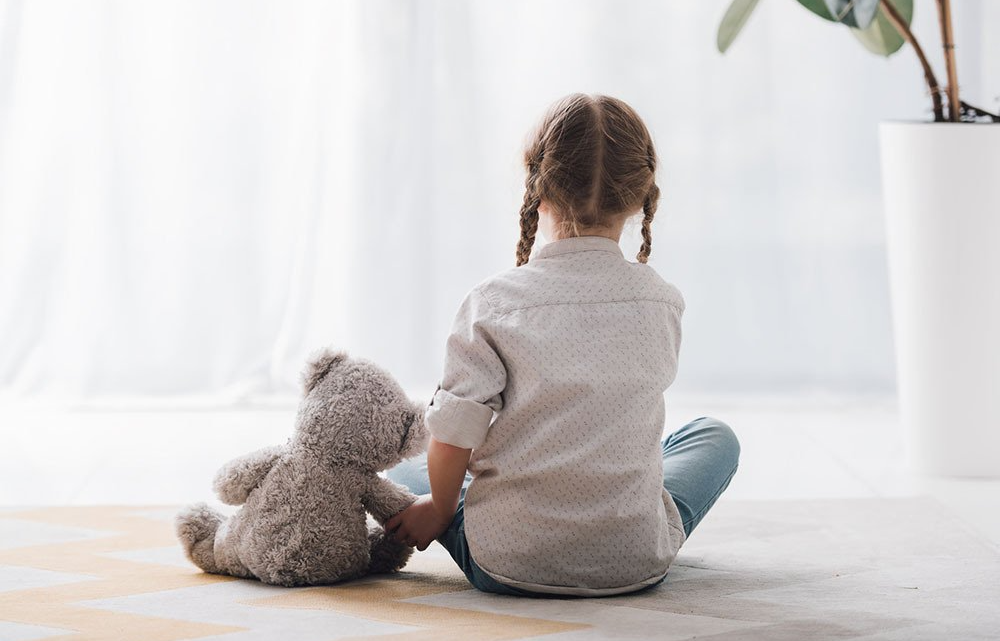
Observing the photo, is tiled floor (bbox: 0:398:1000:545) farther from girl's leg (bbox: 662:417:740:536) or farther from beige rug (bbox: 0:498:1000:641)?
girl's leg (bbox: 662:417:740:536)

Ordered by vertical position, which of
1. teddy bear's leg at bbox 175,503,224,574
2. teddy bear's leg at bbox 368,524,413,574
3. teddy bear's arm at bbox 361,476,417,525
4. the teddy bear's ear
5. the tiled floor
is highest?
the teddy bear's ear

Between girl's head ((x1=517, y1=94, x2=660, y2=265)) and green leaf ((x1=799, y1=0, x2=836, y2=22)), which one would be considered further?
green leaf ((x1=799, y1=0, x2=836, y2=22))

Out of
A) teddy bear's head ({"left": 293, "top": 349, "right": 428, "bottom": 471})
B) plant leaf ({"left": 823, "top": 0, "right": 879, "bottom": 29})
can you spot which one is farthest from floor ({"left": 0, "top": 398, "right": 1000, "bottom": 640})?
plant leaf ({"left": 823, "top": 0, "right": 879, "bottom": 29})

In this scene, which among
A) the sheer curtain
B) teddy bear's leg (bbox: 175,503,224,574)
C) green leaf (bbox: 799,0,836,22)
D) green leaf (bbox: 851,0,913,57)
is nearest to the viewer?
teddy bear's leg (bbox: 175,503,224,574)

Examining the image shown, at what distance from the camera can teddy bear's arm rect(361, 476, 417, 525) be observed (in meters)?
1.17

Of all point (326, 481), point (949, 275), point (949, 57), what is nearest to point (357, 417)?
point (326, 481)

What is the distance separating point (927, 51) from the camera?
2498mm

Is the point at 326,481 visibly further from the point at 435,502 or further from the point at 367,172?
the point at 367,172

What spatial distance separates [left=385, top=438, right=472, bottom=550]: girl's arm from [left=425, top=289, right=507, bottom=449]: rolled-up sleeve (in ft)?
0.08

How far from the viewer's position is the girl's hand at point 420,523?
116 centimetres

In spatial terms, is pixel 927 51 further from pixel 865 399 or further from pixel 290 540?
pixel 290 540

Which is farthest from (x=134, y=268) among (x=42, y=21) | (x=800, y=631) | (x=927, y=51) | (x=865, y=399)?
(x=800, y=631)

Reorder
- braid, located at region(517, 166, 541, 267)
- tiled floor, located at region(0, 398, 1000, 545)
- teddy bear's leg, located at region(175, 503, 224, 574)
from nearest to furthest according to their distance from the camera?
braid, located at region(517, 166, 541, 267) → teddy bear's leg, located at region(175, 503, 224, 574) → tiled floor, located at region(0, 398, 1000, 545)

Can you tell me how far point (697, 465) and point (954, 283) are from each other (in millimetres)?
741
